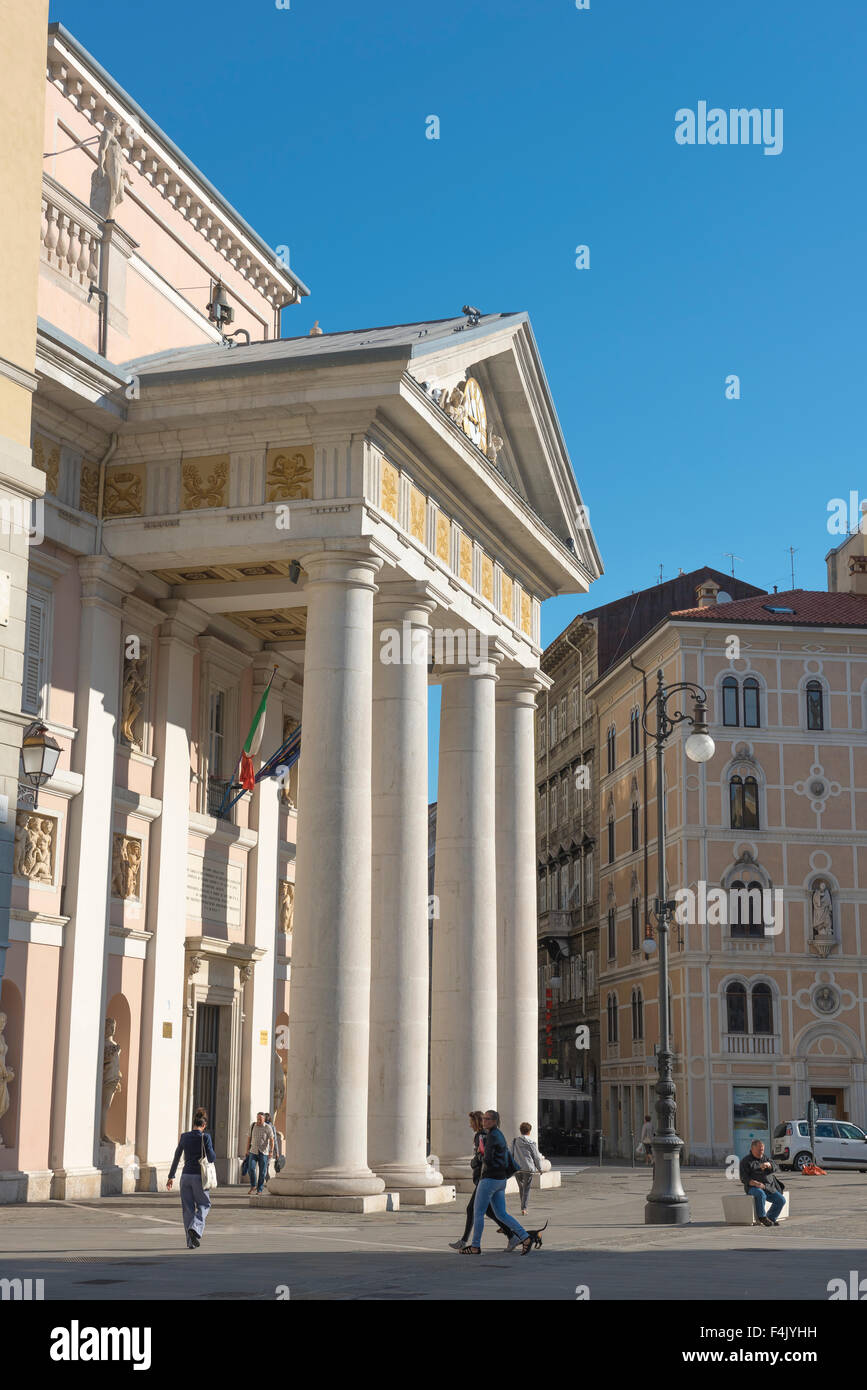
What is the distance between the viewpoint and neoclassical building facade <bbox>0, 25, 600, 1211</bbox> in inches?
987

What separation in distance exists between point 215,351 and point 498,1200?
18146 millimetres

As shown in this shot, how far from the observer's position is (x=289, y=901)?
34375 mm

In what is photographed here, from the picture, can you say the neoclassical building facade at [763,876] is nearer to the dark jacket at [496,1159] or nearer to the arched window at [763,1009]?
the arched window at [763,1009]

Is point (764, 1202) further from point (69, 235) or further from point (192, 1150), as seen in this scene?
point (69, 235)

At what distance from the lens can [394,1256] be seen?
17.5m

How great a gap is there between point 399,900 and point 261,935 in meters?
6.45

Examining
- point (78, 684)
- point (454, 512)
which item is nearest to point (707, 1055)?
→ point (454, 512)

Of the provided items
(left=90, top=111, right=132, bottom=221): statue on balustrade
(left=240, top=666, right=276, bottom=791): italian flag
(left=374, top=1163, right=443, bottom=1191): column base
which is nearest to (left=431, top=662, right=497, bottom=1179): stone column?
(left=374, top=1163, right=443, bottom=1191): column base

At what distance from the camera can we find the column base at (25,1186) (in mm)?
23938

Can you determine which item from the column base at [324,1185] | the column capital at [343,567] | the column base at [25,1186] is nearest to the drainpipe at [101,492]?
the column capital at [343,567]

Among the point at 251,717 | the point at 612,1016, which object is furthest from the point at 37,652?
the point at 612,1016

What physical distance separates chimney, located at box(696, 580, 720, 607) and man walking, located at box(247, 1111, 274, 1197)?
43331 millimetres
